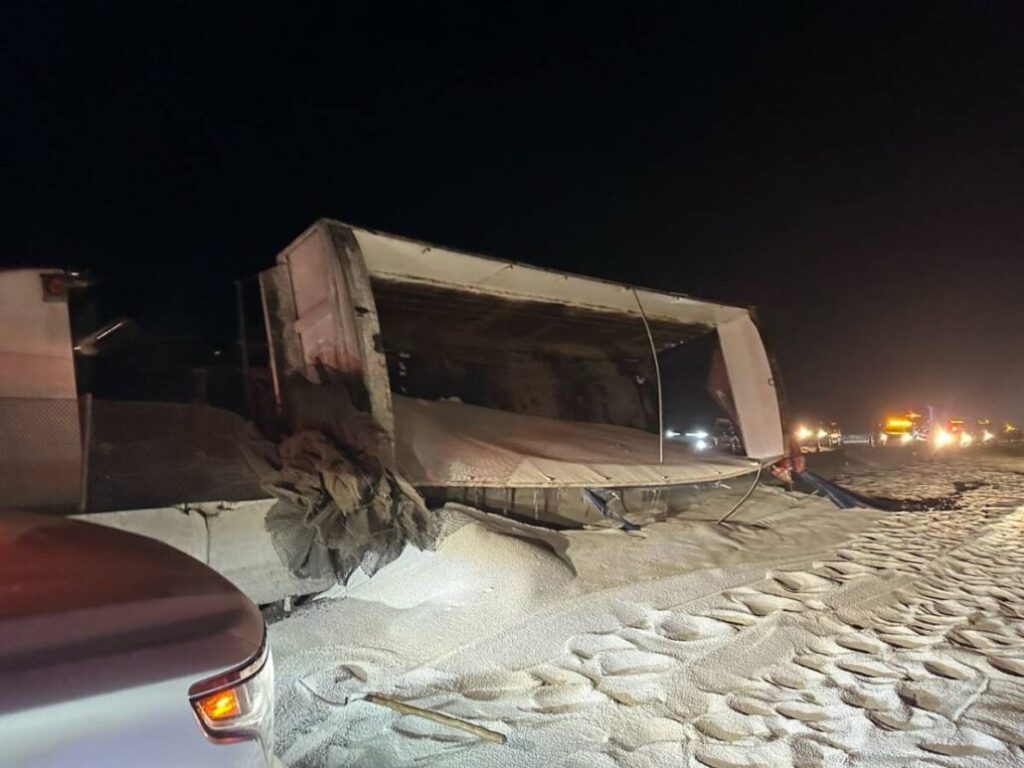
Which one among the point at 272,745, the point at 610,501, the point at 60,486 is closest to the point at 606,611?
the point at 610,501

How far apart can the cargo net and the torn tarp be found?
0.75 feet

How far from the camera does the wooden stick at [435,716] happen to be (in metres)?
3.02

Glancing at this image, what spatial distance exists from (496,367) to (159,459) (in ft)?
18.3

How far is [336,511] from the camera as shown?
15.0ft

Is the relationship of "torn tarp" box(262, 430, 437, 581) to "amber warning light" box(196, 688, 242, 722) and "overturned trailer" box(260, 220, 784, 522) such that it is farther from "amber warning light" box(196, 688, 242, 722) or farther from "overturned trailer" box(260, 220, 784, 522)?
"amber warning light" box(196, 688, 242, 722)

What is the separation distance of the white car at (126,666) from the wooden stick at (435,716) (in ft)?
4.60

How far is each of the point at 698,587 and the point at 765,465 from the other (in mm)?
4023

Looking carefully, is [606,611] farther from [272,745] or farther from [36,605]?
[36,605]

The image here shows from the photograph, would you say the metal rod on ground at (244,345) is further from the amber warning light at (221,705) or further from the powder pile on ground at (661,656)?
the amber warning light at (221,705)

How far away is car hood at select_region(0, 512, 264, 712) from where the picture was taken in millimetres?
1426

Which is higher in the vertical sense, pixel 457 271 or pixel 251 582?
pixel 457 271

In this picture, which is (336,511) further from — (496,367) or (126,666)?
(496,367)

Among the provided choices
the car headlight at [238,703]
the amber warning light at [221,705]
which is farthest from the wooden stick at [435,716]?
the amber warning light at [221,705]

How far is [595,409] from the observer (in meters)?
10.3
